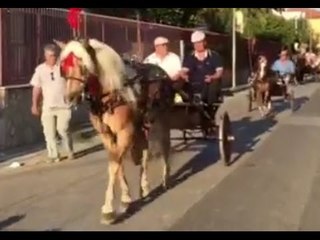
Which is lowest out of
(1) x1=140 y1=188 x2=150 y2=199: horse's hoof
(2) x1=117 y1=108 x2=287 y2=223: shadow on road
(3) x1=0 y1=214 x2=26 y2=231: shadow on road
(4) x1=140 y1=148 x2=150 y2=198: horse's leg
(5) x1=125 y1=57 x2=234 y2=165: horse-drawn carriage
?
(2) x1=117 y1=108 x2=287 y2=223: shadow on road

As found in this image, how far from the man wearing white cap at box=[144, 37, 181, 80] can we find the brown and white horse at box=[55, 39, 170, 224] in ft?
7.71

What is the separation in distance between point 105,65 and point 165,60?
308 cm

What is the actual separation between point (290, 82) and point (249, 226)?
19.2 m

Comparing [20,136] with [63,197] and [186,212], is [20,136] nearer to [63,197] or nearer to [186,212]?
[63,197]

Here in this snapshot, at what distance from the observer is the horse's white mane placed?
8672mm

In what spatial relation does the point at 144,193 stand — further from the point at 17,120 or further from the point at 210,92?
the point at 17,120

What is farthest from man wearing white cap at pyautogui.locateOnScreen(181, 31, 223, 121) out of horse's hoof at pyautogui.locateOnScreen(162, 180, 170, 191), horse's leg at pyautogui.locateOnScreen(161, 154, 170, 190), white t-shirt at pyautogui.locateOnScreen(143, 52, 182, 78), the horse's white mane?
the horse's white mane

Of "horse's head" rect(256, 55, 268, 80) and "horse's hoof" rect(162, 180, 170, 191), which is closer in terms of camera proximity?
"horse's hoof" rect(162, 180, 170, 191)

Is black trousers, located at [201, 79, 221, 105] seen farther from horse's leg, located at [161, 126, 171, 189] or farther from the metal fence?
the metal fence

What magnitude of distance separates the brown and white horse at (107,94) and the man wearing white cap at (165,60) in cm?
235

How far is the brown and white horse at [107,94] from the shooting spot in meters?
8.61
